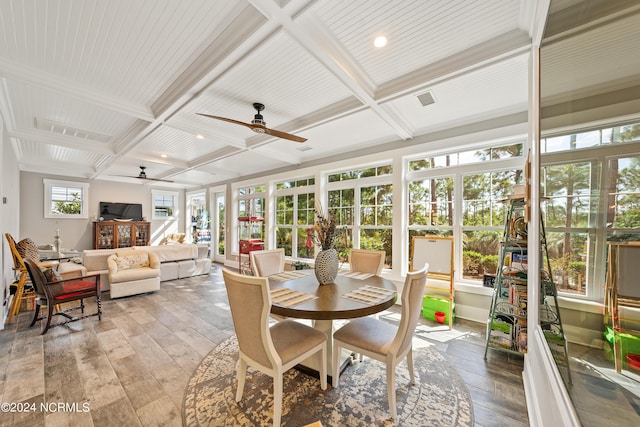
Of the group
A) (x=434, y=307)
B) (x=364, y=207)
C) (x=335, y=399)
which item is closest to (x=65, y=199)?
(x=364, y=207)

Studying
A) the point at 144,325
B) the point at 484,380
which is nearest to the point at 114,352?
the point at 144,325

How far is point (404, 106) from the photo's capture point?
295 cm

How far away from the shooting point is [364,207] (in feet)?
14.9

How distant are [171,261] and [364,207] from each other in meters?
4.40

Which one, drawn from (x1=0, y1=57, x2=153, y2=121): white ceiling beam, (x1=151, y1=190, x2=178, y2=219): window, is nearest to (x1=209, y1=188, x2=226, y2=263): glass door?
(x1=151, y1=190, x2=178, y2=219): window

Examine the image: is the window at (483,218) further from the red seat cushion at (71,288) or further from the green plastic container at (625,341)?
the red seat cushion at (71,288)

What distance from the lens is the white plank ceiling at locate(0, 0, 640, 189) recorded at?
1667mm

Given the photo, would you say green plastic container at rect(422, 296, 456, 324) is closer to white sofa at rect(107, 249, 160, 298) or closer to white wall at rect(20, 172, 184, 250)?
white sofa at rect(107, 249, 160, 298)

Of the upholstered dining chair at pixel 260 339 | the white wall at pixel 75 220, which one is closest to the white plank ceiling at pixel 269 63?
the upholstered dining chair at pixel 260 339

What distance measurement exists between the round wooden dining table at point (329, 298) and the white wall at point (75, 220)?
734 centimetres

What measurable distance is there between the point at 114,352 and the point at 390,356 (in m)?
2.72

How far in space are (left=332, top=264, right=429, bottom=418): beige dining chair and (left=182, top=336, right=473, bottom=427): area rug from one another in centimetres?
14

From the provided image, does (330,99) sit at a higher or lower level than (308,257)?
higher

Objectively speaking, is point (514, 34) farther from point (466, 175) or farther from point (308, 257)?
point (308, 257)
